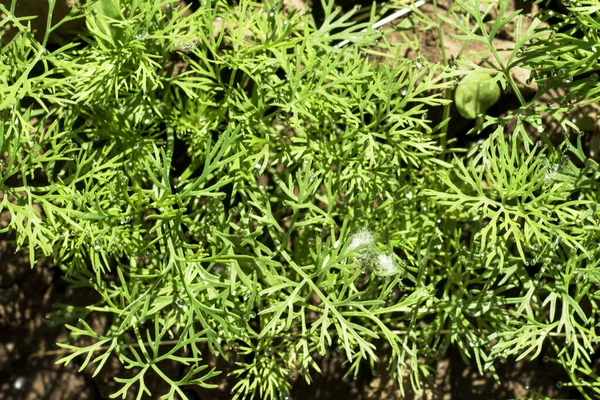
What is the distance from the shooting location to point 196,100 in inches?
70.9

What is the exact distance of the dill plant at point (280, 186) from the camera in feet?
5.21

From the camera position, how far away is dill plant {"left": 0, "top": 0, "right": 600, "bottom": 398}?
5.21 feet

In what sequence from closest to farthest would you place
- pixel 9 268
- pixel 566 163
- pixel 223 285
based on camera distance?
pixel 223 285, pixel 566 163, pixel 9 268

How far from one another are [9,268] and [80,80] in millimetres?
691

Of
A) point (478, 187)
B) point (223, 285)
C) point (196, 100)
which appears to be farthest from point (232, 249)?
point (478, 187)

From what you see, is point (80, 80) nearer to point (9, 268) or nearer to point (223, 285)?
point (223, 285)

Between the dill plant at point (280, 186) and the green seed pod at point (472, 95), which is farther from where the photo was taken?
the green seed pod at point (472, 95)

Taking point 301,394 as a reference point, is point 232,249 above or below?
above

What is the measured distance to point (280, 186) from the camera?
1.67 meters

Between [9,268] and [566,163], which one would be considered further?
[9,268]

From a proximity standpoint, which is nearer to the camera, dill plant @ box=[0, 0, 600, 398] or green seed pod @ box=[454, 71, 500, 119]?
dill plant @ box=[0, 0, 600, 398]

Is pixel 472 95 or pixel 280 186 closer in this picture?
Answer: pixel 280 186

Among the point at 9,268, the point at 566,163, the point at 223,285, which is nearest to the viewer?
the point at 223,285

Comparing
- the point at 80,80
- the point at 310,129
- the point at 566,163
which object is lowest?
the point at 566,163
